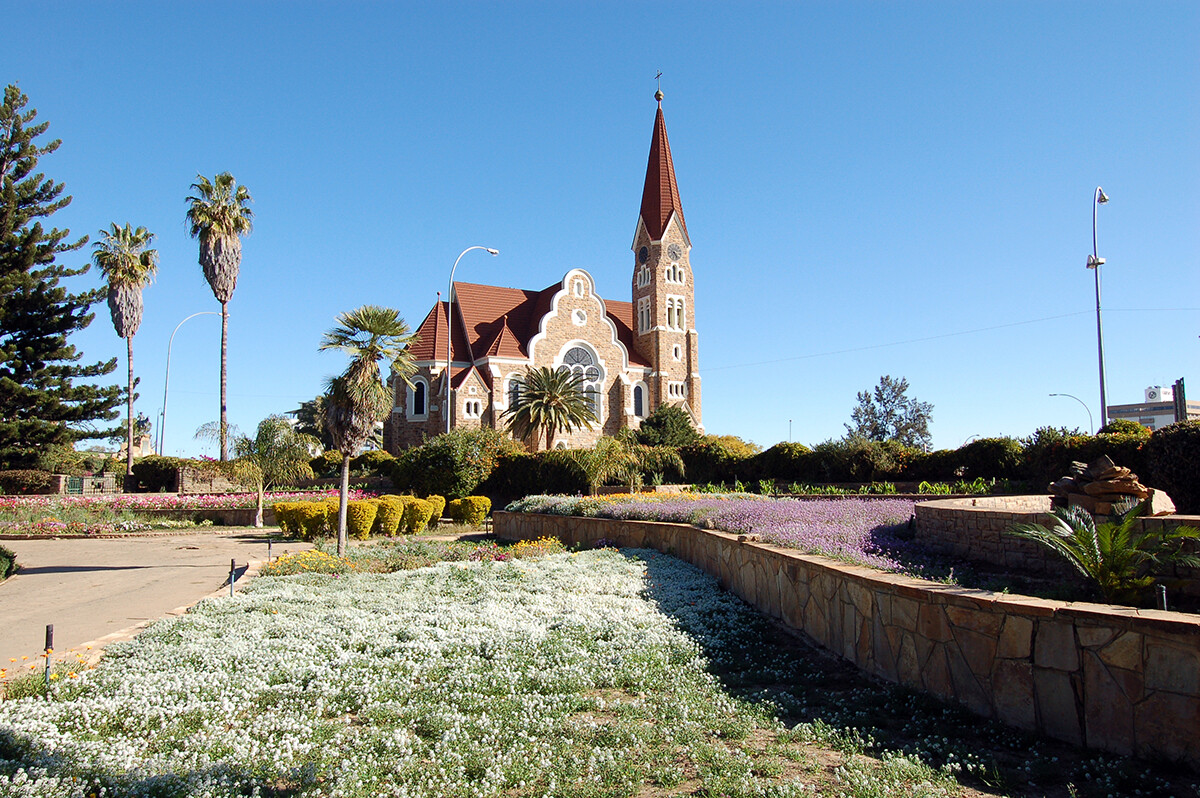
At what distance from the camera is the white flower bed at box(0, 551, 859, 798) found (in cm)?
436

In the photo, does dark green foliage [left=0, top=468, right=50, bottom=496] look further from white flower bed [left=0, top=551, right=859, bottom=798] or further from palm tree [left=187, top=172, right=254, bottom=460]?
white flower bed [left=0, top=551, right=859, bottom=798]

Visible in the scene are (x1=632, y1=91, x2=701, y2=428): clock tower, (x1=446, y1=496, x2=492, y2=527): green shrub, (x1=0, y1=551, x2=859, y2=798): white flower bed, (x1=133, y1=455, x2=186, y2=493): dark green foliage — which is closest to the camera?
(x1=0, y1=551, x2=859, y2=798): white flower bed

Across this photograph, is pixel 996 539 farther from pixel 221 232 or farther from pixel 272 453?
pixel 221 232

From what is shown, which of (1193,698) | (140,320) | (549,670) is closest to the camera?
(1193,698)

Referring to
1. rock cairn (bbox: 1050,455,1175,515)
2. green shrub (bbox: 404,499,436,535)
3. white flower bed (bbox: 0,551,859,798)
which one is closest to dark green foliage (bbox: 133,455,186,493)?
green shrub (bbox: 404,499,436,535)

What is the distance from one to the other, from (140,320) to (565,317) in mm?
26678

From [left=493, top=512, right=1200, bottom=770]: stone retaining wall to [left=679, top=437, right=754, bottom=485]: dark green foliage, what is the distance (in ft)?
76.5

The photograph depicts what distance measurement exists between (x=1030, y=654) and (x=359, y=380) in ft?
42.6

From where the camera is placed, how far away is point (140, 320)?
41.8m

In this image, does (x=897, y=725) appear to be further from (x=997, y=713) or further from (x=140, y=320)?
(x=140, y=320)

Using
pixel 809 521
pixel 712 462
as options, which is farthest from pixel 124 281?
pixel 809 521

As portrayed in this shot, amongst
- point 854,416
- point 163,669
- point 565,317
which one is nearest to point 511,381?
point 565,317

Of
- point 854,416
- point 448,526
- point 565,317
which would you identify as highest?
point 565,317

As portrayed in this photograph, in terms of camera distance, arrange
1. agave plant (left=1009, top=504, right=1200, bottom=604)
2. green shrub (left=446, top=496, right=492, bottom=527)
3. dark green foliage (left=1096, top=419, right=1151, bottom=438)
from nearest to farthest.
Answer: agave plant (left=1009, top=504, right=1200, bottom=604) < dark green foliage (left=1096, top=419, right=1151, bottom=438) < green shrub (left=446, top=496, right=492, bottom=527)
